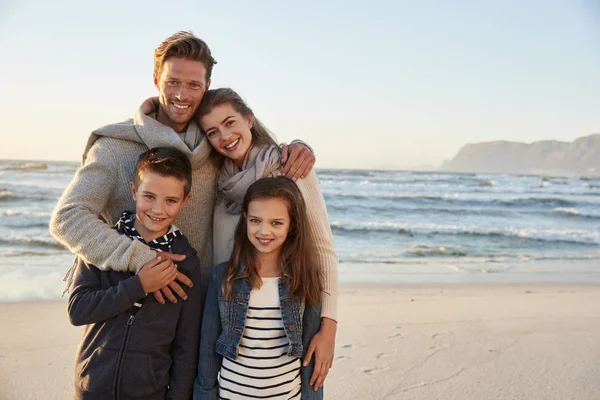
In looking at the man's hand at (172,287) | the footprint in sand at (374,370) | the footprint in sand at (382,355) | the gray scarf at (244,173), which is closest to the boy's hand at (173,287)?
the man's hand at (172,287)

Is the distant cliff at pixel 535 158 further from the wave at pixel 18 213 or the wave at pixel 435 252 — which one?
the wave at pixel 18 213

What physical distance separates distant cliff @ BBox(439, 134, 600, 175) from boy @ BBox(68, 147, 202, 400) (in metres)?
59.9

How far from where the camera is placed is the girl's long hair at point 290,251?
7.24ft

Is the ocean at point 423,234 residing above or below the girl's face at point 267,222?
below

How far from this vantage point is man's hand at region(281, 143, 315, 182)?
233cm

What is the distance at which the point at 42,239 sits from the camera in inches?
371

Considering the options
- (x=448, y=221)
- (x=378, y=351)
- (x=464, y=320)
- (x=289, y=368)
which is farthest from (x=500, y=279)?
(x=448, y=221)

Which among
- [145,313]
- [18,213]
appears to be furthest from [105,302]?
[18,213]

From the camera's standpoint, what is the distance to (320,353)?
2.24 metres

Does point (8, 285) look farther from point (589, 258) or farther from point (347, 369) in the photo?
point (589, 258)

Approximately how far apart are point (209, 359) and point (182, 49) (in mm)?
1306

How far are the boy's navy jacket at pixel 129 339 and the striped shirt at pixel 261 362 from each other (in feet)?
0.55

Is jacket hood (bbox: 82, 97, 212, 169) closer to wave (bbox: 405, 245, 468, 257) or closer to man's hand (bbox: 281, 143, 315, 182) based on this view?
man's hand (bbox: 281, 143, 315, 182)

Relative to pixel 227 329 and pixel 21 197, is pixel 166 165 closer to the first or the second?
pixel 227 329
